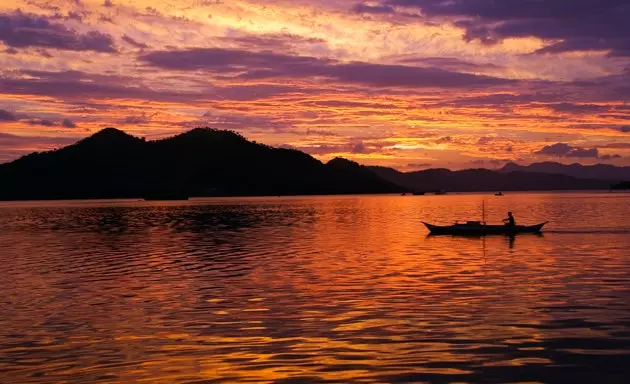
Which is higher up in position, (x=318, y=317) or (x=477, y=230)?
(x=477, y=230)

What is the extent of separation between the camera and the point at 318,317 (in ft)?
105

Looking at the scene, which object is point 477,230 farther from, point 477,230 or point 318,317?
point 318,317

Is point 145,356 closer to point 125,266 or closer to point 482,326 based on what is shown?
point 482,326

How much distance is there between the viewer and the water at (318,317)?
22891mm

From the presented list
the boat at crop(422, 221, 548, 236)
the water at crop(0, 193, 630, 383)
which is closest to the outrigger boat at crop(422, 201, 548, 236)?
the boat at crop(422, 221, 548, 236)

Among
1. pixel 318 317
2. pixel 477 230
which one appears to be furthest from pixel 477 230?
pixel 318 317

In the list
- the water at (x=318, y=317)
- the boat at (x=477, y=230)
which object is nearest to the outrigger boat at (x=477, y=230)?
the boat at (x=477, y=230)

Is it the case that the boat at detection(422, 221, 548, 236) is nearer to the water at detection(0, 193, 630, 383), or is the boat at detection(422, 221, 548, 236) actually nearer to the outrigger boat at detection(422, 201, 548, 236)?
the outrigger boat at detection(422, 201, 548, 236)

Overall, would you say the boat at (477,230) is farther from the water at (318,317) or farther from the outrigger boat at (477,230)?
the water at (318,317)

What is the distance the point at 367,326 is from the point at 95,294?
18.7 metres

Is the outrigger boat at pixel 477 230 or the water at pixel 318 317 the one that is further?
the outrigger boat at pixel 477 230

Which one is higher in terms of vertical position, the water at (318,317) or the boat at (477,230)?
the boat at (477,230)

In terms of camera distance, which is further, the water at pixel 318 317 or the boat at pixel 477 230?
the boat at pixel 477 230

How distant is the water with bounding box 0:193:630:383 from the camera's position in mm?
22891
